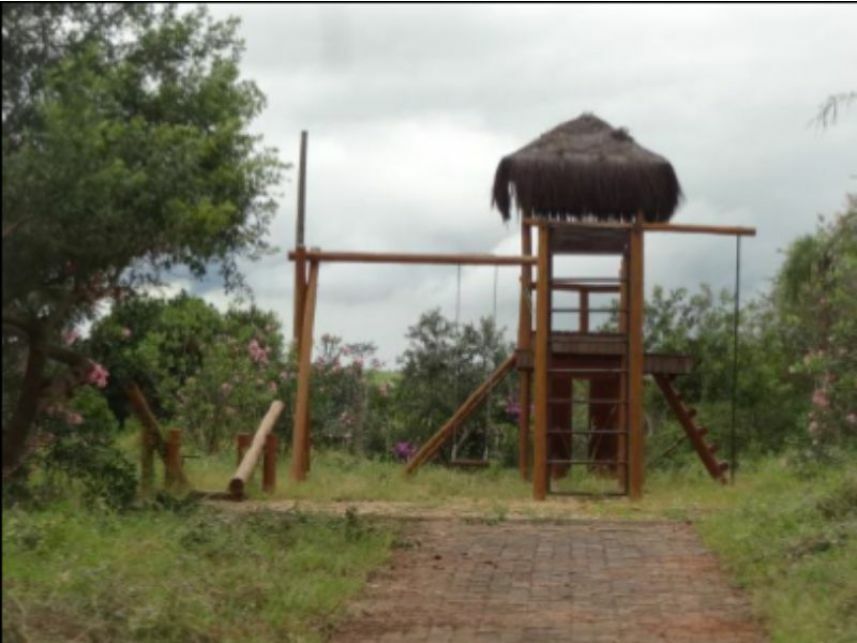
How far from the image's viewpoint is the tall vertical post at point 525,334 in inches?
706

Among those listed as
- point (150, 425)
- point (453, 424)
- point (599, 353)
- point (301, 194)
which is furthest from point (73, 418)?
point (301, 194)

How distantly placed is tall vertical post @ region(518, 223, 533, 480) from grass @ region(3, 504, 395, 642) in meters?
5.95

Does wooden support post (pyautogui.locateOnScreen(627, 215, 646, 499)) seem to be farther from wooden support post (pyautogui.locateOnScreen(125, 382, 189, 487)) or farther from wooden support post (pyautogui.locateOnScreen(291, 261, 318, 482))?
wooden support post (pyautogui.locateOnScreen(125, 382, 189, 487))

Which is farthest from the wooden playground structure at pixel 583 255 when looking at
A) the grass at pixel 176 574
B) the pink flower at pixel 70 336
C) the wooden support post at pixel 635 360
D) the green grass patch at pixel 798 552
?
the pink flower at pixel 70 336

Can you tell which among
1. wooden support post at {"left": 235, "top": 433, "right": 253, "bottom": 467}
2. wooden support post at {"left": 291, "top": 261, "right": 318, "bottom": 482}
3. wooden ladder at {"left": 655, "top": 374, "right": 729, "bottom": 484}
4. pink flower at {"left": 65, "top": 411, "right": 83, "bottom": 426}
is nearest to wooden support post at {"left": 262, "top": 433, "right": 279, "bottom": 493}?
wooden support post at {"left": 235, "top": 433, "right": 253, "bottom": 467}

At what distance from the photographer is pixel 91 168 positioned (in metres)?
6.27

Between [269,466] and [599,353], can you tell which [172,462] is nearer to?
[269,466]

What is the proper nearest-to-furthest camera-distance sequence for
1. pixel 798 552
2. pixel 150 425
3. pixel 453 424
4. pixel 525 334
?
pixel 798 552 < pixel 150 425 < pixel 453 424 < pixel 525 334

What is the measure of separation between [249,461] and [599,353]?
152 inches

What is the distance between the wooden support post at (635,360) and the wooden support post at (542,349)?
0.76m

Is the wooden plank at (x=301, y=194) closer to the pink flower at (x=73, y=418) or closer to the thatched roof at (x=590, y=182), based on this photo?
the thatched roof at (x=590, y=182)

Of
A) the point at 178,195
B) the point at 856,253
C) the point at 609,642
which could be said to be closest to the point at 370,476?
the point at 856,253

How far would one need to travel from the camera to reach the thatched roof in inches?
627

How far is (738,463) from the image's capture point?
19953 mm
